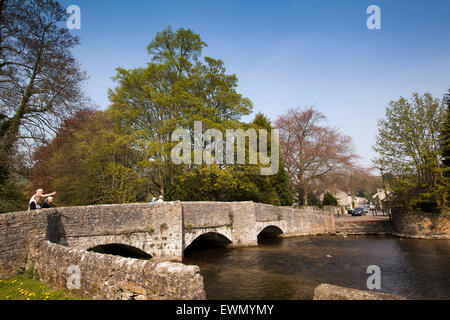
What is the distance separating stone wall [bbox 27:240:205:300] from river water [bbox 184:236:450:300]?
4516mm

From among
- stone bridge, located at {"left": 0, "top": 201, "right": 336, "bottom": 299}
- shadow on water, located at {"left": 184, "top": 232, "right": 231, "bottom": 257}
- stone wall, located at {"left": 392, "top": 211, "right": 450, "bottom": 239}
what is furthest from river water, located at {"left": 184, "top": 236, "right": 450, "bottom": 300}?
stone bridge, located at {"left": 0, "top": 201, "right": 336, "bottom": 299}

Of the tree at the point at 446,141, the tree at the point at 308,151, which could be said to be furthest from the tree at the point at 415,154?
the tree at the point at 308,151

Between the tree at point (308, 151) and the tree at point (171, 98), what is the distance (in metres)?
12.3

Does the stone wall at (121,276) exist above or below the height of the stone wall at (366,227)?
above

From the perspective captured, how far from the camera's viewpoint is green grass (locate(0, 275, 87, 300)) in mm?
5922

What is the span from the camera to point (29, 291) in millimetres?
6332

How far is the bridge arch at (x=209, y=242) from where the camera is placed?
17.4 m

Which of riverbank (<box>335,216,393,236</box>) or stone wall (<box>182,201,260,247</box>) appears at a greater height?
stone wall (<box>182,201,260,247</box>)

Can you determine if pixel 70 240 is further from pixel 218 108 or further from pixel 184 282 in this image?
pixel 218 108

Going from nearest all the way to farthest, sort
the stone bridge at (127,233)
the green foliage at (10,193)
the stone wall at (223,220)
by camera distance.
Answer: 1. the stone bridge at (127,233)
2. the green foliage at (10,193)
3. the stone wall at (223,220)

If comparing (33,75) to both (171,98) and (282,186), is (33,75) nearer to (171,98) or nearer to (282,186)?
(171,98)

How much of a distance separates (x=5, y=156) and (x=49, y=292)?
6.89 meters

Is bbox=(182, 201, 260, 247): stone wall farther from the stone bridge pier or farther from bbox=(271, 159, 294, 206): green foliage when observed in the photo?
bbox=(271, 159, 294, 206): green foliage

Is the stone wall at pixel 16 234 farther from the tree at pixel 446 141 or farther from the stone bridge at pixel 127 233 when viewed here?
the tree at pixel 446 141
